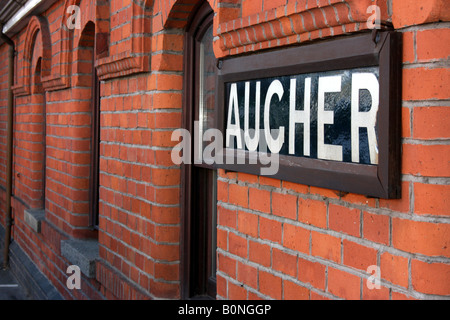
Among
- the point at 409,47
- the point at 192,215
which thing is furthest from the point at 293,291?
the point at 192,215

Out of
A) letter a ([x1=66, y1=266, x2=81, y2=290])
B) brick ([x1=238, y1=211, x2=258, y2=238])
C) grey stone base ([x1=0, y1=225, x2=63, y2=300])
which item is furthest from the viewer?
grey stone base ([x1=0, y1=225, x2=63, y2=300])

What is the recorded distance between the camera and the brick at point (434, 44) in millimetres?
1533

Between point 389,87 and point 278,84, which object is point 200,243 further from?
point 389,87

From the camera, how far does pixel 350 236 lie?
1834 millimetres

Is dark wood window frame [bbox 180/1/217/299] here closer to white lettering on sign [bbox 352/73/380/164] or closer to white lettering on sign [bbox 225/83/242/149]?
white lettering on sign [bbox 225/83/242/149]

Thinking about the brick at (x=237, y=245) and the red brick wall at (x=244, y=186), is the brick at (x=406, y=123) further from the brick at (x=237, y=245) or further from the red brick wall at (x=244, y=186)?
the brick at (x=237, y=245)

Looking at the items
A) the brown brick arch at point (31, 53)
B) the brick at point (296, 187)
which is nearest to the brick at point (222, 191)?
the brick at point (296, 187)

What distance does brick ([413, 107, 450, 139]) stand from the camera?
1.54 meters

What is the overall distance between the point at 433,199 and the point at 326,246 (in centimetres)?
48

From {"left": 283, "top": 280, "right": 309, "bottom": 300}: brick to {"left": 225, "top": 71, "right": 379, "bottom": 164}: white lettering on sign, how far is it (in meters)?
0.47

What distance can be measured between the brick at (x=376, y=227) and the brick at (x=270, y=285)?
55 cm

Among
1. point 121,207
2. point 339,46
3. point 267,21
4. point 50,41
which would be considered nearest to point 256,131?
point 267,21

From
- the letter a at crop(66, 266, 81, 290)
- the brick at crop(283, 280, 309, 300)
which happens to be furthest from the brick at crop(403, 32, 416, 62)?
the letter a at crop(66, 266, 81, 290)

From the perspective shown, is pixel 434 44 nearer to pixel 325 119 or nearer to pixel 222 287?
pixel 325 119
